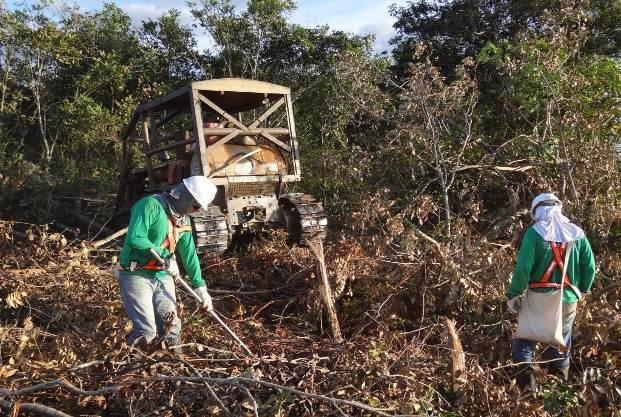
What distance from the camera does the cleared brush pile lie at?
351cm

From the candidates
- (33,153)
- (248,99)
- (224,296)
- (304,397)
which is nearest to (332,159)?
(248,99)

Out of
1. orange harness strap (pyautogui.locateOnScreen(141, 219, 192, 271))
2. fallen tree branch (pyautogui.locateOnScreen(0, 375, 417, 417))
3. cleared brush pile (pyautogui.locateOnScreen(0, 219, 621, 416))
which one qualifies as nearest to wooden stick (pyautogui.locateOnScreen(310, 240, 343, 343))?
cleared brush pile (pyautogui.locateOnScreen(0, 219, 621, 416))

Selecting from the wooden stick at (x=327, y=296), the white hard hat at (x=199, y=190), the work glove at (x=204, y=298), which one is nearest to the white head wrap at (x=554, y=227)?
the wooden stick at (x=327, y=296)

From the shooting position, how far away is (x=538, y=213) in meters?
4.29

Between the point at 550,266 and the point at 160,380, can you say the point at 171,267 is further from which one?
the point at 550,266

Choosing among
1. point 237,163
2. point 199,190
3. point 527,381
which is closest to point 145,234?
point 199,190

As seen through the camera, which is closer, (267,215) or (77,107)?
(267,215)

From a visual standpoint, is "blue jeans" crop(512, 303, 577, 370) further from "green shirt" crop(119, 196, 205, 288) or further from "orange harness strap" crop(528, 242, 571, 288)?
Result: "green shirt" crop(119, 196, 205, 288)

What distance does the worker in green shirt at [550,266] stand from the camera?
13.7ft

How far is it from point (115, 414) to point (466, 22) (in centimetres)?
1241

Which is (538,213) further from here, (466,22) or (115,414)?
(466,22)

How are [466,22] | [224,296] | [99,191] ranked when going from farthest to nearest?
[466,22] < [99,191] < [224,296]

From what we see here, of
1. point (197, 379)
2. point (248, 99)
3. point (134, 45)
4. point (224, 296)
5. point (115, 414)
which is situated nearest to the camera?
point (197, 379)

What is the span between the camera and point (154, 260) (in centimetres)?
425
